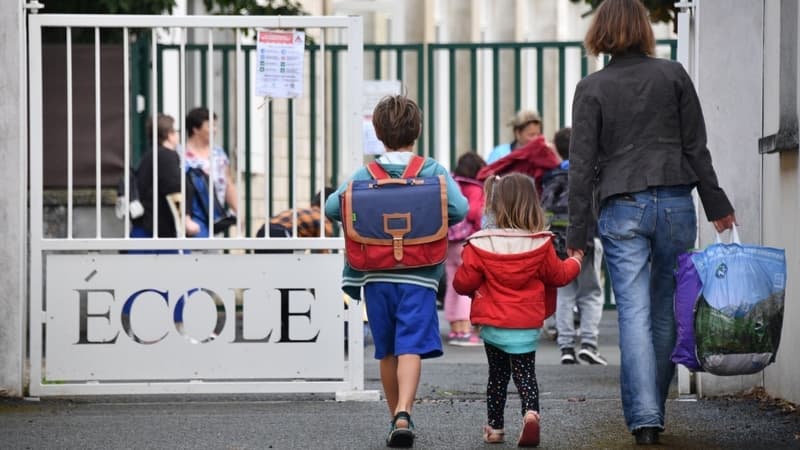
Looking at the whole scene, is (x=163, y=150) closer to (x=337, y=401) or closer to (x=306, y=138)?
(x=337, y=401)

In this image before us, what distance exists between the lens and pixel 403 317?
23.7 feet

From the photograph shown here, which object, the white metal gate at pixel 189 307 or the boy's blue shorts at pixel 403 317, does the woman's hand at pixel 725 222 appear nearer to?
the boy's blue shorts at pixel 403 317

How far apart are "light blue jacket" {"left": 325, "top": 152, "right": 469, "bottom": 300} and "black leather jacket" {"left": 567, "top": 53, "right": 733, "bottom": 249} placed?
1.90ft

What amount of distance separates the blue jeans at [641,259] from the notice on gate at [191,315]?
2.22 metres

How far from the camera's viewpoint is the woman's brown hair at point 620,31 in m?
7.03

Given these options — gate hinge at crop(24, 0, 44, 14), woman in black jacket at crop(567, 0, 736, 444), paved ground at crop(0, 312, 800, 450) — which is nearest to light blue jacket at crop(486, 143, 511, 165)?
paved ground at crop(0, 312, 800, 450)

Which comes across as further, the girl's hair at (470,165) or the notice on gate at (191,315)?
the girl's hair at (470,165)

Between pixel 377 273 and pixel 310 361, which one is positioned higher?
pixel 377 273

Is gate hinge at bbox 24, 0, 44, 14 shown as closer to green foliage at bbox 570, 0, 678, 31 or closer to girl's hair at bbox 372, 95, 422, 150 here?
girl's hair at bbox 372, 95, 422, 150

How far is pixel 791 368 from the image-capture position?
26.8ft

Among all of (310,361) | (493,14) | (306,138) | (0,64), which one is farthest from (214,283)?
(493,14)

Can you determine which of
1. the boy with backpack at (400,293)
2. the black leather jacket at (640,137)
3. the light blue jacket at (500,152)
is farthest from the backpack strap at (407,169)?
the light blue jacket at (500,152)

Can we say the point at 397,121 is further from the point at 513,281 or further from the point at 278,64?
the point at 278,64

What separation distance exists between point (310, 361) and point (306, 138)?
10.3 m
